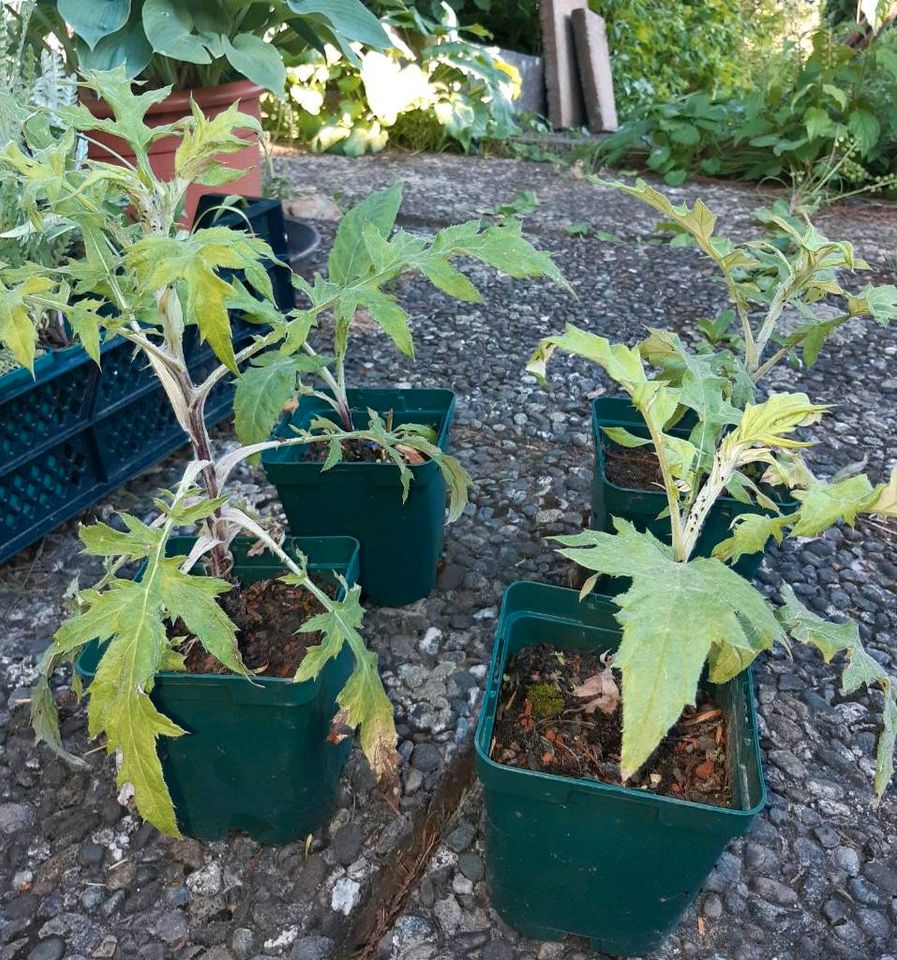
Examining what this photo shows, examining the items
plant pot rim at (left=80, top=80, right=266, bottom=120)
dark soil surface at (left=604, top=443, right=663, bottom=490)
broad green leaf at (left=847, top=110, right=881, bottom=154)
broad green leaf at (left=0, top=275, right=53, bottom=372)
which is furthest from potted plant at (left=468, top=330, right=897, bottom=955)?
broad green leaf at (left=847, top=110, right=881, bottom=154)

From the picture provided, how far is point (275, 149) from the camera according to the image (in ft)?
15.7

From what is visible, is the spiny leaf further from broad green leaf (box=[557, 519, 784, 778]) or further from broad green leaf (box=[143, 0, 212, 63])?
broad green leaf (box=[143, 0, 212, 63])

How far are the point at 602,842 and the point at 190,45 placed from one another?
2.57 meters

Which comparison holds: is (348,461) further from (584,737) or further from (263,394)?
(584,737)

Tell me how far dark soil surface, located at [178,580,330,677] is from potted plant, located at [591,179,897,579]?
0.57 m

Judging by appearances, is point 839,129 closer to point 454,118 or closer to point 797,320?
point 797,320

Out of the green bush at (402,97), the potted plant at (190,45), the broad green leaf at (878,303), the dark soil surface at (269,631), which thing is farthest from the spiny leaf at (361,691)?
the green bush at (402,97)

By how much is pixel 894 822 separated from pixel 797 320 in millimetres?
1973

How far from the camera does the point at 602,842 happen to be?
3.34ft

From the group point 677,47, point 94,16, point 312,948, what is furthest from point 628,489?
point 677,47

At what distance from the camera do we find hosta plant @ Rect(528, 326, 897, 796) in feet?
2.39

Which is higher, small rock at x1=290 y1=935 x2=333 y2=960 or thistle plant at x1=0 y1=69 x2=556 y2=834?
thistle plant at x1=0 y1=69 x2=556 y2=834

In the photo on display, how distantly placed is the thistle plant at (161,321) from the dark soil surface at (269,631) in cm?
5

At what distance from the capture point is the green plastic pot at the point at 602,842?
96 centimetres
